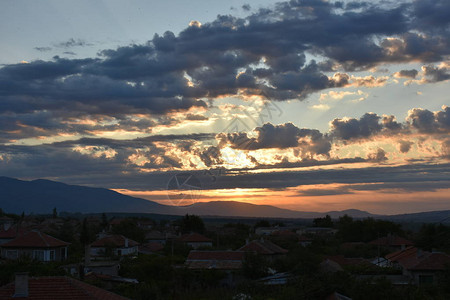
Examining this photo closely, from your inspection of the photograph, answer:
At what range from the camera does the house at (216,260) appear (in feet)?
171

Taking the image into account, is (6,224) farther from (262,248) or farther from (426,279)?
(426,279)

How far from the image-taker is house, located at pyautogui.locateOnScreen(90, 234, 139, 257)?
6767 cm

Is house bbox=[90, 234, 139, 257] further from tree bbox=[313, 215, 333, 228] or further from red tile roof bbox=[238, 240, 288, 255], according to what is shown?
tree bbox=[313, 215, 333, 228]

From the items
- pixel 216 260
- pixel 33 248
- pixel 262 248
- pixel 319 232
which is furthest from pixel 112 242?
pixel 319 232

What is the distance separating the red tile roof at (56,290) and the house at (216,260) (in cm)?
2835

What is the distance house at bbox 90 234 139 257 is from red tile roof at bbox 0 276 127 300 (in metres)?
44.1

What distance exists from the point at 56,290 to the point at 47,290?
379 mm

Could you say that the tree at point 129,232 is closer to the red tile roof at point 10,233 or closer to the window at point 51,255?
the red tile roof at point 10,233

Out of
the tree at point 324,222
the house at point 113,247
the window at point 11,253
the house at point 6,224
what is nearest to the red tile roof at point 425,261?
the house at point 113,247

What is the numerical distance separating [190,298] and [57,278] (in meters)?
18.6

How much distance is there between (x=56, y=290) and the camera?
22.8 m

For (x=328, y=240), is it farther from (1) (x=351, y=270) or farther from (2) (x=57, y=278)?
(2) (x=57, y=278)

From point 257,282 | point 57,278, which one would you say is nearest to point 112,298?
point 57,278

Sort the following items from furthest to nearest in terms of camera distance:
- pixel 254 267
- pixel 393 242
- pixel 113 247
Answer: pixel 393 242 → pixel 113 247 → pixel 254 267
